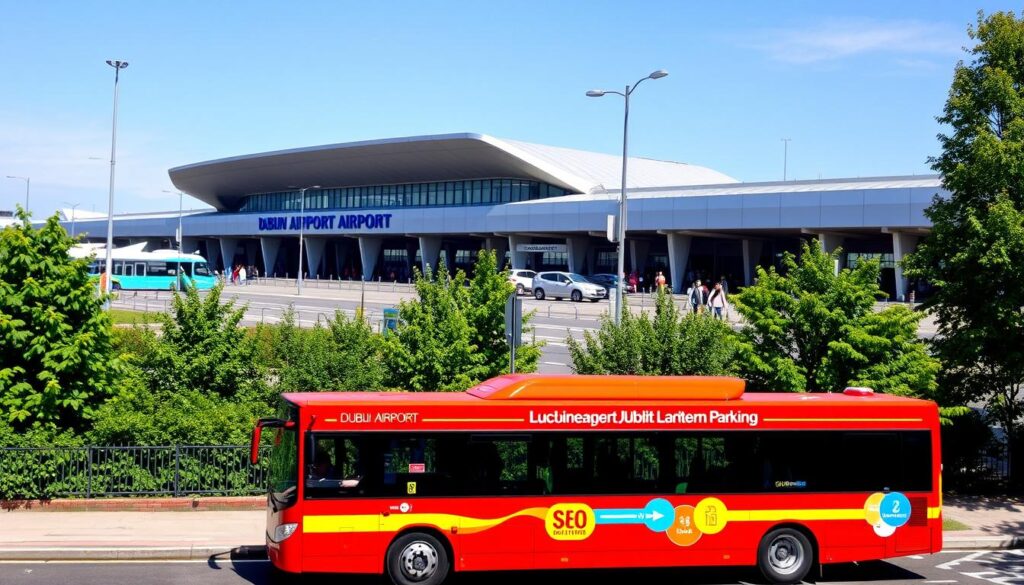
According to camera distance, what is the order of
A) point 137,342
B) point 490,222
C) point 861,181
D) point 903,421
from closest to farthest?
point 903,421 < point 137,342 < point 861,181 < point 490,222

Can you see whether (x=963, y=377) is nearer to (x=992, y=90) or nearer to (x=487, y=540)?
(x=992, y=90)

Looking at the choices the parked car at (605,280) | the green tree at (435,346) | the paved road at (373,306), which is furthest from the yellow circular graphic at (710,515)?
the parked car at (605,280)

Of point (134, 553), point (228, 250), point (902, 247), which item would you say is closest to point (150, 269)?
point (228, 250)

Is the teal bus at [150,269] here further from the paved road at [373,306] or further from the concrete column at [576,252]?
the concrete column at [576,252]

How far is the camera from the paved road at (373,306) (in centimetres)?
3866

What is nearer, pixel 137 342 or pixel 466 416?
pixel 466 416

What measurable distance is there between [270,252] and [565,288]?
54.9 meters

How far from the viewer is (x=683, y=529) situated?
12.5m

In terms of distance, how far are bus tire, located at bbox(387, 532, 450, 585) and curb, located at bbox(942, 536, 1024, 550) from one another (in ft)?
24.3

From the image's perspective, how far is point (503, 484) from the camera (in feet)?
39.9

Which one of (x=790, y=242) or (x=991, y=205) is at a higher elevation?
(x=790, y=242)

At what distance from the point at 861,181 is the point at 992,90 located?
42558 mm

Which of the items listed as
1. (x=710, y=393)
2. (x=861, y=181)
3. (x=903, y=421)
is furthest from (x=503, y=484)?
(x=861, y=181)

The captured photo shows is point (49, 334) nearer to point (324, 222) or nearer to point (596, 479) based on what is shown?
point (596, 479)
